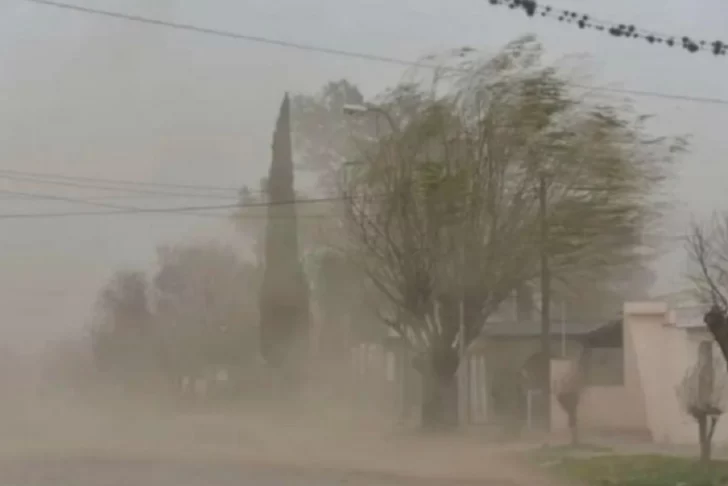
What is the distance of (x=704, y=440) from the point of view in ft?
13.1

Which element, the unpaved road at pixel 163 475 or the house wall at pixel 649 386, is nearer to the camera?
the unpaved road at pixel 163 475

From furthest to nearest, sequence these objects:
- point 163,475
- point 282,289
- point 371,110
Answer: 1. point 371,110
2. point 282,289
3. point 163,475

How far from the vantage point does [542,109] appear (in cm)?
404

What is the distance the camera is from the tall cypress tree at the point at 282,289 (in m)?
3.89

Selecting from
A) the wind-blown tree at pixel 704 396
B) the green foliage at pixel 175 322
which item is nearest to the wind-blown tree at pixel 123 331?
the green foliage at pixel 175 322

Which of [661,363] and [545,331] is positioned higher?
[545,331]

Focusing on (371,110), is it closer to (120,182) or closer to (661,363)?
(120,182)

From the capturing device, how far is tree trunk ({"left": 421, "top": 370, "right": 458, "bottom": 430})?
152 inches

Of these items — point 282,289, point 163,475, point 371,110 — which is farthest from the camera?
point 371,110

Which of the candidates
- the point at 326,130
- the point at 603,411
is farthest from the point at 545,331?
the point at 326,130

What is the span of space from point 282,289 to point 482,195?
2.32 ft

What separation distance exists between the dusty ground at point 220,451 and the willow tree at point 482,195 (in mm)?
177

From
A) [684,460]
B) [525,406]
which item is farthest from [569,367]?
[684,460]

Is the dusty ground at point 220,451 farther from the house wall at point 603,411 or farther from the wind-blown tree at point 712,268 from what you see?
the wind-blown tree at point 712,268
